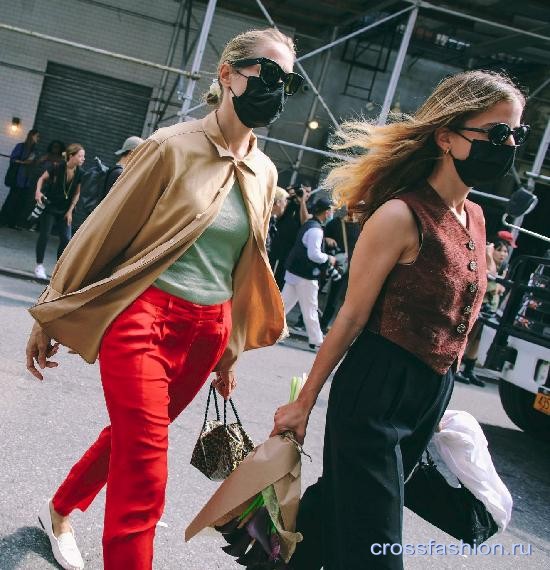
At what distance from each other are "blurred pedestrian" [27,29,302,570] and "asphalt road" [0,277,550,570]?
17.2 inches

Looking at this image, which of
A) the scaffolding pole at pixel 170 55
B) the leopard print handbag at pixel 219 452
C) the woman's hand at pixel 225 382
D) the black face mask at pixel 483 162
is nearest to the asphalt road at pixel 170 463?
the leopard print handbag at pixel 219 452

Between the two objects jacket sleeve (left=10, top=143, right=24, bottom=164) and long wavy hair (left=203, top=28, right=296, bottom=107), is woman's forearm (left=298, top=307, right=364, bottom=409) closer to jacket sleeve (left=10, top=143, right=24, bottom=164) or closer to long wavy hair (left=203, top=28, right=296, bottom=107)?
long wavy hair (left=203, top=28, right=296, bottom=107)

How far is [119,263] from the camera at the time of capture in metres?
2.70

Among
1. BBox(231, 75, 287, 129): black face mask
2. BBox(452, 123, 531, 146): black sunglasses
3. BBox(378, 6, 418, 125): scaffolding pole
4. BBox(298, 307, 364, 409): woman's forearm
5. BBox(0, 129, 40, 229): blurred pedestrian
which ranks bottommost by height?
BBox(0, 129, 40, 229): blurred pedestrian

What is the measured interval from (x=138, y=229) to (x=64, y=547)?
48.9 inches

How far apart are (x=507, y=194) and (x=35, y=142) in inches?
358

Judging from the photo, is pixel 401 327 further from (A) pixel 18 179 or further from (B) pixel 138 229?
(A) pixel 18 179

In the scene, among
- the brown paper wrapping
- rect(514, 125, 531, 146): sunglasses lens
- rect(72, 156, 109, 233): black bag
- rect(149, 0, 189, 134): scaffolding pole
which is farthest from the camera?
rect(149, 0, 189, 134): scaffolding pole

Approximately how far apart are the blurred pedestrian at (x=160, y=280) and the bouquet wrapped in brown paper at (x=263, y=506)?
206mm

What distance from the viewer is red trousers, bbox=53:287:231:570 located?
237cm

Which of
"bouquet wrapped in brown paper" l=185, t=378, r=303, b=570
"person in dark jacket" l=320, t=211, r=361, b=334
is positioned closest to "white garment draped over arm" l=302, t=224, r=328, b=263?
"person in dark jacket" l=320, t=211, r=361, b=334

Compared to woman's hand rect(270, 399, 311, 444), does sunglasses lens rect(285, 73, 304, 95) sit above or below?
above

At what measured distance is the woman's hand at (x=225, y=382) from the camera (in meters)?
3.01

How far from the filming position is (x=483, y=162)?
2.46 metres
